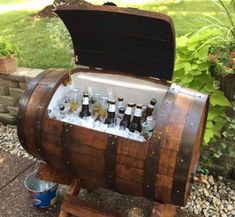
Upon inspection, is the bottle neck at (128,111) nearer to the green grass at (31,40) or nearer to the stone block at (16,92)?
the stone block at (16,92)

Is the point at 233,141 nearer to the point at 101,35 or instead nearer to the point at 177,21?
the point at 101,35

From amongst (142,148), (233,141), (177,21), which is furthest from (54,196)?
(177,21)

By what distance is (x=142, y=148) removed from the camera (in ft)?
7.04

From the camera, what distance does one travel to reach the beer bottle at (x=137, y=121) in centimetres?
243

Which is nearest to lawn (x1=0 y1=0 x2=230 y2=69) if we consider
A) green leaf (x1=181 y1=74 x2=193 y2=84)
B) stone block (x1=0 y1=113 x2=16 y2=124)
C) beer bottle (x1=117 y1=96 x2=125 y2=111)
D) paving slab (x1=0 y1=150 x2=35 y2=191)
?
stone block (x1=0 y1=113 x2=16 y2=124)

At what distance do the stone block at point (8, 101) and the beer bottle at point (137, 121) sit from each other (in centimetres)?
216

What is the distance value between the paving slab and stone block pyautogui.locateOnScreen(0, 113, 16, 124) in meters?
0.57

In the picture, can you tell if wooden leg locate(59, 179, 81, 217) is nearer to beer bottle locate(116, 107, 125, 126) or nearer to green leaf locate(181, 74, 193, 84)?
beer bottle locate(116, 107, 125, 126)

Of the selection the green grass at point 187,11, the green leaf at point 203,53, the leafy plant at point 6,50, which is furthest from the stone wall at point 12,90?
the green grass at point 187,11

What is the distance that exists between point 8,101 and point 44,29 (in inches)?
103

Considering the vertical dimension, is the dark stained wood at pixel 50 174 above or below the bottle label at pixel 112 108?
below

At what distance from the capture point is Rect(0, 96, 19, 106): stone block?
13.8ft

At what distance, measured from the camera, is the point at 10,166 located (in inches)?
145

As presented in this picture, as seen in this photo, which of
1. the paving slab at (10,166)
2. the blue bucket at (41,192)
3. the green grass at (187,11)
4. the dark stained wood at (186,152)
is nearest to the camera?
the dark stained wood at (186,152)
